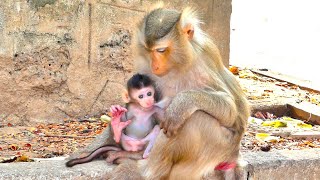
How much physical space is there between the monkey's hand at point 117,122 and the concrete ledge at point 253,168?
24 cm

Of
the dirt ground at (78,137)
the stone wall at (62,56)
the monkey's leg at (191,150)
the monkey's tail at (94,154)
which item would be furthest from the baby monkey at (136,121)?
the stone wall at (62,56)

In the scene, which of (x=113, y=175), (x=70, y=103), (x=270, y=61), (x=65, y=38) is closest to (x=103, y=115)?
(x=70, y=103)

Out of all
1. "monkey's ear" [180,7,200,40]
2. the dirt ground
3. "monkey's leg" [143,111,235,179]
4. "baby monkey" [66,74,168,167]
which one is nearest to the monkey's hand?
"baby monkey" [66,74,168,167]

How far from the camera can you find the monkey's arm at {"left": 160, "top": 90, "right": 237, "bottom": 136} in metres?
4.39

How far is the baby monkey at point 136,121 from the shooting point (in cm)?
475

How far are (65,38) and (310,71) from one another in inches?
263

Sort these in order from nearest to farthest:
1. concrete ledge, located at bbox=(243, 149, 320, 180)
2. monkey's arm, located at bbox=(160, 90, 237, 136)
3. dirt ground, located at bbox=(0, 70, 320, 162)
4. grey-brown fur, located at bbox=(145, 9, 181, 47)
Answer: monkey's arm, located at bbox=(160, 90, 237, 136) < grey-brown fur, located at bbox=(145, 9, 181, 47) < concrete ledge, located at bbox=(243, 149, 320, 180) < dirt ground, located at bbox=(0, 70, 320, 162)

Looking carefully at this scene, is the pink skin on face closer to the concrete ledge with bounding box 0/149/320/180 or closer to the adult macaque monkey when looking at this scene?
the adult macaque monkey

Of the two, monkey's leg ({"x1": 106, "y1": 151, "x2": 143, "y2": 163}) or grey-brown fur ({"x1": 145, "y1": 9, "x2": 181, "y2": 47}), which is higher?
grey-brown fur ({"x1": 145, "y1": 9, "x2": 181, "y2": 47})

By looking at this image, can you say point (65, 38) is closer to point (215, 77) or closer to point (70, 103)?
point (70, 103)

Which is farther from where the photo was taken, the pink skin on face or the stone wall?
the stone wall

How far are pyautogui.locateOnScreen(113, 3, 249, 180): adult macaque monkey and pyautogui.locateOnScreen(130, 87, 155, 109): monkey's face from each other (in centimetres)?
11

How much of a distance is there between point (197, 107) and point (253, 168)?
1001 mm

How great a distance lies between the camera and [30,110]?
7.09 metres
